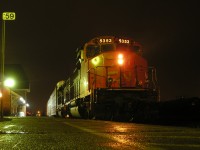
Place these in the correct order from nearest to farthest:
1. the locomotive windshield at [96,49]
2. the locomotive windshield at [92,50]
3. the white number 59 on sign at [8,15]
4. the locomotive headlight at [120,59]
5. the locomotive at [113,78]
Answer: the locomotive at [113,78] < the white number 59 on sign at [8,15] < the locomotive headlight at [120,59] < the locomotive windshield at [96,49] < the locomotive windshield at [92,50]

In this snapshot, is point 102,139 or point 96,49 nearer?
point 102,139

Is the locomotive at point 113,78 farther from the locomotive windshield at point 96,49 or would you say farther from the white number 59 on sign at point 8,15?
the white number 59 on sign at point 8,15

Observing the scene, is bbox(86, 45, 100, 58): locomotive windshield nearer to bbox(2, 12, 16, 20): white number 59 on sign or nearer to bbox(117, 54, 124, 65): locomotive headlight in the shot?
bbox(117, 54, 124, 65): locomotive headlight

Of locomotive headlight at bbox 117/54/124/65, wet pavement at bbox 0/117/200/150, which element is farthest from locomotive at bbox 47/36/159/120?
wet pavement at bbox 0/117/200/150

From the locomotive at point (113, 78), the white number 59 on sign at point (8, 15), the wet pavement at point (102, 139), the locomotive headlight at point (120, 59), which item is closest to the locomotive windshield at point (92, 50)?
the locomotive at point (113, 78)

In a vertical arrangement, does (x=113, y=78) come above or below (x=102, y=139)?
above

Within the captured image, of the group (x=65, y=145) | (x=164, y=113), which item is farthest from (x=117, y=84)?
(x=65, y=145)

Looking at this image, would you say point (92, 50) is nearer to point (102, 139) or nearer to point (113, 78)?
point (113, 78)

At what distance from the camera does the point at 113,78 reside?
19078 millimetres

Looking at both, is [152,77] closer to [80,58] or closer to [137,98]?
[137,98]

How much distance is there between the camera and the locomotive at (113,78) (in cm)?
1803

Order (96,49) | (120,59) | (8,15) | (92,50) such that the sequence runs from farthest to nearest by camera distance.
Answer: (92,50)
(96,49)
(120,59)
(8,15)

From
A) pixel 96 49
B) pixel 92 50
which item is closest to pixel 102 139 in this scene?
pixel 96 49

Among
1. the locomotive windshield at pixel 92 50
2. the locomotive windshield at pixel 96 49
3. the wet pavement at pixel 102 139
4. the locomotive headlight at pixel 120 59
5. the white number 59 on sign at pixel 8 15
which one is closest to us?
the wet pavement at pixel 102 139
